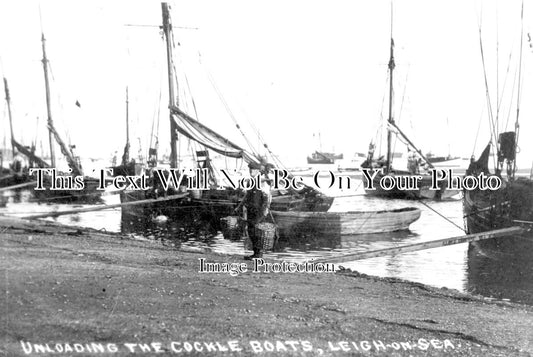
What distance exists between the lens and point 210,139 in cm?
1784

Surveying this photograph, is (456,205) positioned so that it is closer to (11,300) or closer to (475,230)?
(475,230)

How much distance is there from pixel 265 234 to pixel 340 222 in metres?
8.08

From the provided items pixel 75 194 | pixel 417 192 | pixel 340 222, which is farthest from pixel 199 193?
pixel 417 192

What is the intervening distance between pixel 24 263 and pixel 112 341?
12.4 feet

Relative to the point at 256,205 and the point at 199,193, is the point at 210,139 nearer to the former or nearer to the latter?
the point at 199,193

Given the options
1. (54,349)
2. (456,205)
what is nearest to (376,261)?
(54,349)

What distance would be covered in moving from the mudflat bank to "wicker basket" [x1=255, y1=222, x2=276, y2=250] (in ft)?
5.06

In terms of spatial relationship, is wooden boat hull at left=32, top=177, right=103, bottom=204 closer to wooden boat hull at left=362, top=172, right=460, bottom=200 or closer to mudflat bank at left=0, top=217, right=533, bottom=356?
wooden boat hull at left=362, top=172, right=460, bottom=200

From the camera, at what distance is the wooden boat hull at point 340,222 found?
1716 cm

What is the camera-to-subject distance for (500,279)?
39.8ft

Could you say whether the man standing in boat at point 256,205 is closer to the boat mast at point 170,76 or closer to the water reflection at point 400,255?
→ the water reflection at point 400,255

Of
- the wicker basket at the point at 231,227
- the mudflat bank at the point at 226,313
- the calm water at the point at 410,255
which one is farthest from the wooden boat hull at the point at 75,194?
the mudflat bank at the point at 226,313

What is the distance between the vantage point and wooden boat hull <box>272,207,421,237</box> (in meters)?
17.2

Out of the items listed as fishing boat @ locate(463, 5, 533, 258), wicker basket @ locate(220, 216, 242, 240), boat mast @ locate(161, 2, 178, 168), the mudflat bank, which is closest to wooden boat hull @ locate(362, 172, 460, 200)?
boat mast @ locate(161, 2, 178, 168)
